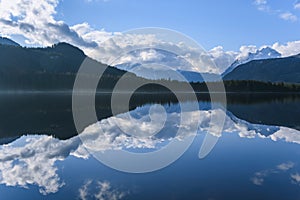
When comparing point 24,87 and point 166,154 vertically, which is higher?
point 24,87

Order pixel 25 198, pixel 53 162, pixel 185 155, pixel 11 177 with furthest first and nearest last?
pixel 185 155
pixel 53 162
pixel 11 177
pixel 25 198

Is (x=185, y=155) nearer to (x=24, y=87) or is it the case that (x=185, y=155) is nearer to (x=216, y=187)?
(x=216, y=187)

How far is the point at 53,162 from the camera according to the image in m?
17.9

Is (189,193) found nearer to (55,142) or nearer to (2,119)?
(55,142)

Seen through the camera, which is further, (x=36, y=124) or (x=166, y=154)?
(x=36, y=124)

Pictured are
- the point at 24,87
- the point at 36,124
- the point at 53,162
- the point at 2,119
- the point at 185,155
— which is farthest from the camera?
the point at 24,87

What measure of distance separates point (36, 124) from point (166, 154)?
67.7ft

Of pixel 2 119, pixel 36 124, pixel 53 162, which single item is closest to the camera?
pixel 53 162

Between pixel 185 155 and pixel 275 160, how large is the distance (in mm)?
5797

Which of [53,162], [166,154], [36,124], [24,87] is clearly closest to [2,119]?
[36,124]

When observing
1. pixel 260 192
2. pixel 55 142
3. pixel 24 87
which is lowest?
pixel 260 192

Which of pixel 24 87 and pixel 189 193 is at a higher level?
pixel 24 87

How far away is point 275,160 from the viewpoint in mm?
18734

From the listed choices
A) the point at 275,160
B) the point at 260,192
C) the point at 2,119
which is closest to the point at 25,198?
the point at 260,192
